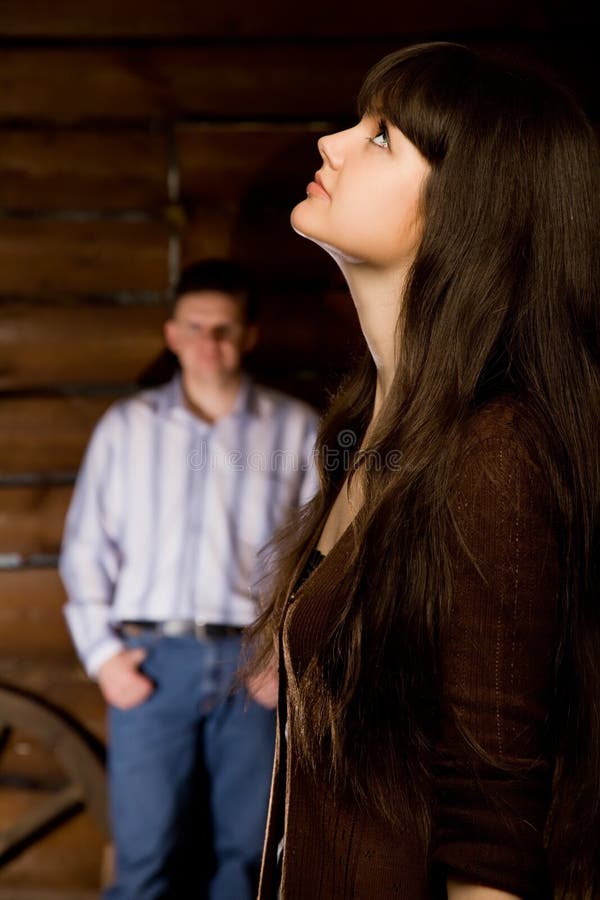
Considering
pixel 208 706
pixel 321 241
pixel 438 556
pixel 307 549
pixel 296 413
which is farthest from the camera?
pixel 296 413

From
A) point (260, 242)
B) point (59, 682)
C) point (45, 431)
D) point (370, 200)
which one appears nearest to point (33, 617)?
point (59, 682)

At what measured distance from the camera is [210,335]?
3.17m

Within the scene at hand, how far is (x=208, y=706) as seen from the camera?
3006mm

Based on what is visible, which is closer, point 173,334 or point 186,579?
point 186,579

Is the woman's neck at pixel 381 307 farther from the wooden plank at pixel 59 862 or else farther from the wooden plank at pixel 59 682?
the wooden plank at pixel 59 862

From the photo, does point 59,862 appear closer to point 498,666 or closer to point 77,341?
point 77,341

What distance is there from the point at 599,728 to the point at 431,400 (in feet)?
1.52

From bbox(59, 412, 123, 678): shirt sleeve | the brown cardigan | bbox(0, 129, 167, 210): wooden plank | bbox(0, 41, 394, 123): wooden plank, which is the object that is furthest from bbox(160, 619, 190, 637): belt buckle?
the brown cardigan

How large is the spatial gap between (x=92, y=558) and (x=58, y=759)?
2.75 ft

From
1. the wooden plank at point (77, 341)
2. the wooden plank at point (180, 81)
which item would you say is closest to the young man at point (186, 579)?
the wooden plank at point (77, 341)

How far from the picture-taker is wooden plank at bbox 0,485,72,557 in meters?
3.48

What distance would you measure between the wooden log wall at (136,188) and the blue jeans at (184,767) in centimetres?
56

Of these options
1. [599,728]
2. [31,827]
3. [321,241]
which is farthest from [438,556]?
[31,827]

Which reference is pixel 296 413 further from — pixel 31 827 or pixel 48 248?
pixel 31 827
